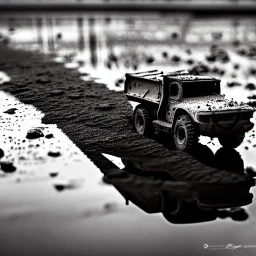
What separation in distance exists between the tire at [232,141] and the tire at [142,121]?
4.63 ft

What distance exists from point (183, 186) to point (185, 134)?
5.16 ft

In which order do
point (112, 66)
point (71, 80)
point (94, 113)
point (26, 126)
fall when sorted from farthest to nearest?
point (112, 66) → point (71, 80) → point (94, 113) → point (26, 126)

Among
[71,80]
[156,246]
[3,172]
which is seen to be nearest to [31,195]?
[3,172]

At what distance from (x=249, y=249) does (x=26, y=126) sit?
586 centimetres

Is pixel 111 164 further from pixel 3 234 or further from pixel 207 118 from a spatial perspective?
pixel 3 234

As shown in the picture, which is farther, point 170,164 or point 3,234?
point 170,164

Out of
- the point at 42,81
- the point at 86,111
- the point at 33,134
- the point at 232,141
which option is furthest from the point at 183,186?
the point at 42,81

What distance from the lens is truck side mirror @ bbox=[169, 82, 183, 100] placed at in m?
7.56

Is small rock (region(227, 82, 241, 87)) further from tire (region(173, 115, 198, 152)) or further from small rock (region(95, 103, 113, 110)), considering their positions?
tire (region(173, 115, 198, 152))

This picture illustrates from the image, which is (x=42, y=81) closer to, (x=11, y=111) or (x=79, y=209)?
(x=11, y=111)

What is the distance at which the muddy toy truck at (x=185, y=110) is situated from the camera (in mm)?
6703

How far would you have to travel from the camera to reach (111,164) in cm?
659

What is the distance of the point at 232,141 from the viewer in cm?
729

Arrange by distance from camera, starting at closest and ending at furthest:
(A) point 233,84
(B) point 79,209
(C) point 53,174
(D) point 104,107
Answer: (B) point 79,209 → (C) point 53,174 → (D) point 104,107 → (A) point 233,84
